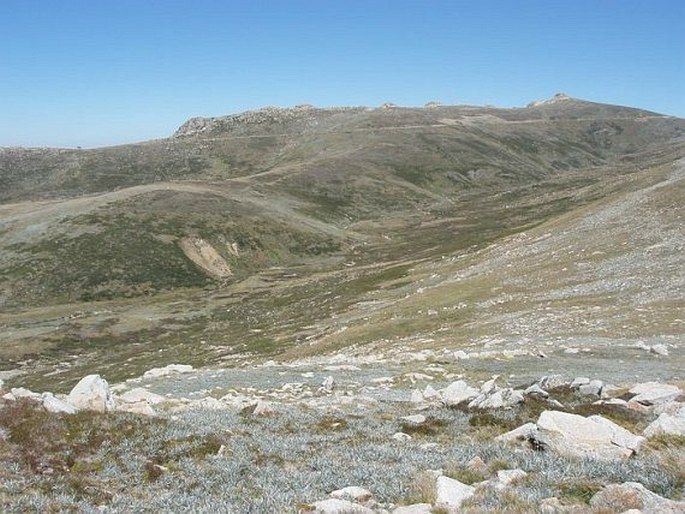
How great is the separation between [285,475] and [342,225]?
172975 mm

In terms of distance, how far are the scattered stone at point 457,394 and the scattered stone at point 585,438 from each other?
25.8 ft

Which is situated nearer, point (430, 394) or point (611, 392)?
point (611, 392)

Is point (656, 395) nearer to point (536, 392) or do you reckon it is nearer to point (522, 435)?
point (536, 392)

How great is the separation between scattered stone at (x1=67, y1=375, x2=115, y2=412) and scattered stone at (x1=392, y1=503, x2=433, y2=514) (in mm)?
13202

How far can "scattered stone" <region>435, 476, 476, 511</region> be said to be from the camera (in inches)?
414

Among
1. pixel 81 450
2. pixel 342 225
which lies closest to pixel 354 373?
pixel 81 450

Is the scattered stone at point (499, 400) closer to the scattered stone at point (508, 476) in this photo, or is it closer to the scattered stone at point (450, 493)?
the scattered stone at point (508, 476)

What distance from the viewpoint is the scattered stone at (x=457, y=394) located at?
77.8ft

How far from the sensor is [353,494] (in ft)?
38.1

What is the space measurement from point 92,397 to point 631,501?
17.7 meters

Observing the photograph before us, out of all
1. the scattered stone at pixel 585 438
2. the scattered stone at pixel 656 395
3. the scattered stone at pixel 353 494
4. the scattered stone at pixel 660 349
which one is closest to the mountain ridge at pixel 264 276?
the scattered stone at pixel 660 349

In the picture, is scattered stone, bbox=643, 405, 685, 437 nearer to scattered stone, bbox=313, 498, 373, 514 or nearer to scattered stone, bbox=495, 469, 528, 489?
scattered stone, bbox=495, 469, 528, 489

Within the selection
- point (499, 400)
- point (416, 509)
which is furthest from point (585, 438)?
point (416, 509)

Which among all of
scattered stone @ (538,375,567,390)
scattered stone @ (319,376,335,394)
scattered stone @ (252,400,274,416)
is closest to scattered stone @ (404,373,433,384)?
scattered stone @ (319,376,335,394)
